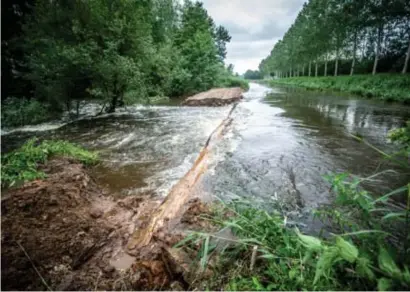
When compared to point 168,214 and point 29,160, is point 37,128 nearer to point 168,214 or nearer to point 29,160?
point 29,160

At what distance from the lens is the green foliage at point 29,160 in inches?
124

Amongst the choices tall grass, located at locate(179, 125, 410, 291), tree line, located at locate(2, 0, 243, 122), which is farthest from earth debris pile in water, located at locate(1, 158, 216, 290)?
tree line, located at locate(2, 0, 243, 122)

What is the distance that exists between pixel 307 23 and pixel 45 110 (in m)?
31.6

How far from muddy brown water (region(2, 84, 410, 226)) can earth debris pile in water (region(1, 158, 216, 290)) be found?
0.77m

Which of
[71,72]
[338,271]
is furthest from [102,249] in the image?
[71,72]

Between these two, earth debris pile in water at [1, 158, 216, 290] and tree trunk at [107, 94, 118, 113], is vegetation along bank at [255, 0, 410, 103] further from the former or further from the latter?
earth debris pile in water at [1, 158, 216, 290]

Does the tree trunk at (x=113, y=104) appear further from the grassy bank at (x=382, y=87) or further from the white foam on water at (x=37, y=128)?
the grassy bank at (x=382, y=87)

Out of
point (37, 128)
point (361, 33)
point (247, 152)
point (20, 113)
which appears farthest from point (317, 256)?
point (361, 33)

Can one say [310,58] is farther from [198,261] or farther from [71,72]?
[198,261]

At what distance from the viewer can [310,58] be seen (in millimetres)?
32812

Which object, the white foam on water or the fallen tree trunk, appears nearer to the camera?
the fallen tree trunk

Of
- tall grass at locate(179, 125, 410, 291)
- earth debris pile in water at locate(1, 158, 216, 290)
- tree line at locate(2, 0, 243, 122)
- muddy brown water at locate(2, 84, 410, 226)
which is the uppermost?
tree line at locate(2, 0, 243, 122)

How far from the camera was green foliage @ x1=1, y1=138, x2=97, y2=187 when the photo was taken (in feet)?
10.3

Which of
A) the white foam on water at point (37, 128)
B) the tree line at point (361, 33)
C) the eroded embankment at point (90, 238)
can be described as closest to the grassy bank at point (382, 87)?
the tree line at point (361, 33)
